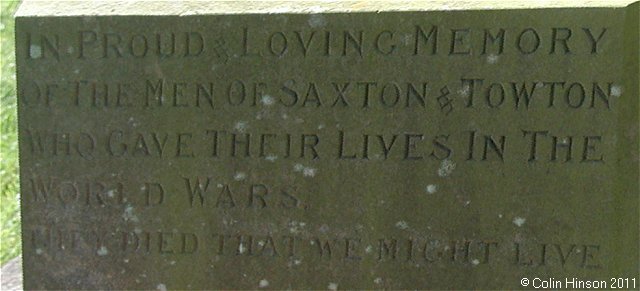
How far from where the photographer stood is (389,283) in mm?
2377

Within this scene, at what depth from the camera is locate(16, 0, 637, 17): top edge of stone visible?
2.17 meters

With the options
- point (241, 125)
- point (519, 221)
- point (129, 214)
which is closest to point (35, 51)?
point (129, 214)

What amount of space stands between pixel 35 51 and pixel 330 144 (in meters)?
1.17

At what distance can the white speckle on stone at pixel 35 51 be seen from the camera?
239cm

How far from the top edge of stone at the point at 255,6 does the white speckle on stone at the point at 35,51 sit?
0.39ft

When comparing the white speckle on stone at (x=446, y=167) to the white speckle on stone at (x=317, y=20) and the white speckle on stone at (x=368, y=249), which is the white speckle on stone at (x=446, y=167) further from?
the white speckle on stone at (x=317, y=20)

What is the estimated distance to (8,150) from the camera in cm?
455

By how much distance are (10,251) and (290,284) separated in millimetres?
2236

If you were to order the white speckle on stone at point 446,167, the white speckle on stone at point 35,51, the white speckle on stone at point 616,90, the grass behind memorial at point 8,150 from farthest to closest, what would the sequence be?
the grass behind memorial at point 8,150, the white speckle on stone at point 35,51, the white speckle on stone at point 446,167, the white speckle on stone at point 616,90

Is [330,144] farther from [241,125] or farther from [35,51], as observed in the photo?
[35,51]

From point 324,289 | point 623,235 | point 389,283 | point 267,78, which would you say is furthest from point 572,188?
point 267,78

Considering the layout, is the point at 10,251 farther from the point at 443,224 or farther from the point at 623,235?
the point at 623,235

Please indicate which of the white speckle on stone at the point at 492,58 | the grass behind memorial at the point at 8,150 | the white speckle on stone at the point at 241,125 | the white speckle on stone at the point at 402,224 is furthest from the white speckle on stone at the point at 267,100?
the grass behind memorial at the point at 8,150

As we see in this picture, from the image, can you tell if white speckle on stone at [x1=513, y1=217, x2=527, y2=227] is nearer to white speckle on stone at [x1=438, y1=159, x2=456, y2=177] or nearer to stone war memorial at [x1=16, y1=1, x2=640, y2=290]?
stone war memorial at [x1=16, y1=1, x2=640, y2=290]
